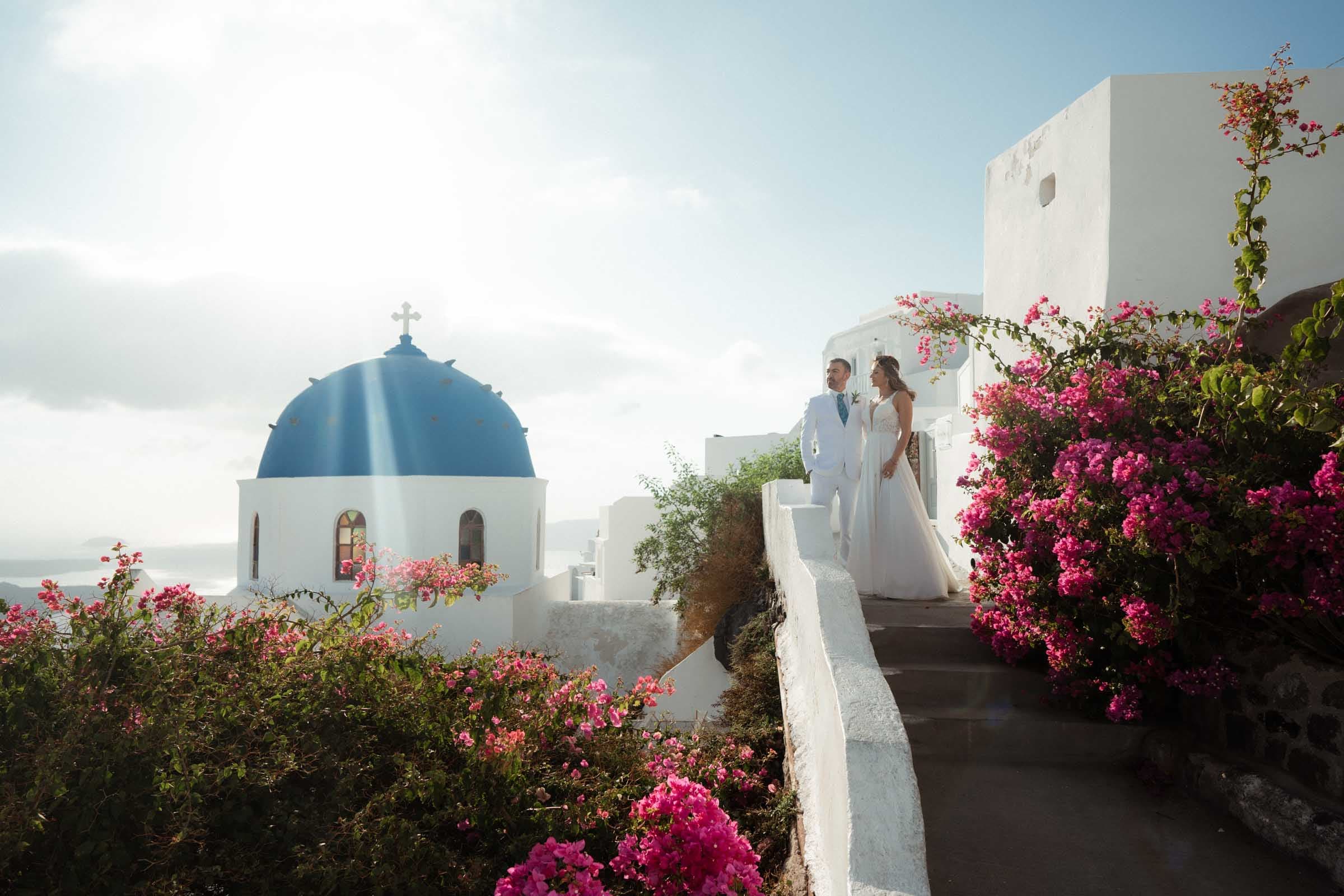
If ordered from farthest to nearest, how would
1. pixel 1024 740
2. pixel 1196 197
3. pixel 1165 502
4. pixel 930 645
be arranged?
1. pixel 1196 197
2. pixel 930 645
3. pixel 1024 740
4. pixel 1165 502

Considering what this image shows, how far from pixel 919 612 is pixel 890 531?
84 cm

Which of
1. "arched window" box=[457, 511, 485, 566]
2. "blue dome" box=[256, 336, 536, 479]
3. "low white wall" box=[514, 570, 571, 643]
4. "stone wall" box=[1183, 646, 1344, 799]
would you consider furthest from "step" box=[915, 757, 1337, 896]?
"blue dome" box=[256, 336, 536, 479]

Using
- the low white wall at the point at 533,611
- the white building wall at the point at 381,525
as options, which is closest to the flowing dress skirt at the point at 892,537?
the white building wall at the point at 381,525

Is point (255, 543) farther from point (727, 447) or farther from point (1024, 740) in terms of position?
point (1024, 740)

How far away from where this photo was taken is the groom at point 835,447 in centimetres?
691

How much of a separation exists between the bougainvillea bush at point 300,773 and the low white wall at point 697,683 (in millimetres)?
4806

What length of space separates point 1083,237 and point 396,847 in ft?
21.9

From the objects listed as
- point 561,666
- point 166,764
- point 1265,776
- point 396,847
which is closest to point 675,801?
point 396,847

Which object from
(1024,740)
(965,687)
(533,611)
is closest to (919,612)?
(965,687)

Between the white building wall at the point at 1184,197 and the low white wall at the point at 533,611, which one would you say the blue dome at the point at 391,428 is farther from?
the white building wall at the point at 1184,197

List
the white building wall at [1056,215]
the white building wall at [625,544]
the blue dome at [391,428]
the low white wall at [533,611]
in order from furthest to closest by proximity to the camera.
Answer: the white building wall at [625,544] → the blue dome at [391,428] → the low white wall at [533,611] → the white building wall at [1056,215]

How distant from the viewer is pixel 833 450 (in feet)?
23.0

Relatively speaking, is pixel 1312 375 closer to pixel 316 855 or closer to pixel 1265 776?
pixel 1265 776

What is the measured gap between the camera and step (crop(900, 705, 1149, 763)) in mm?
4223
